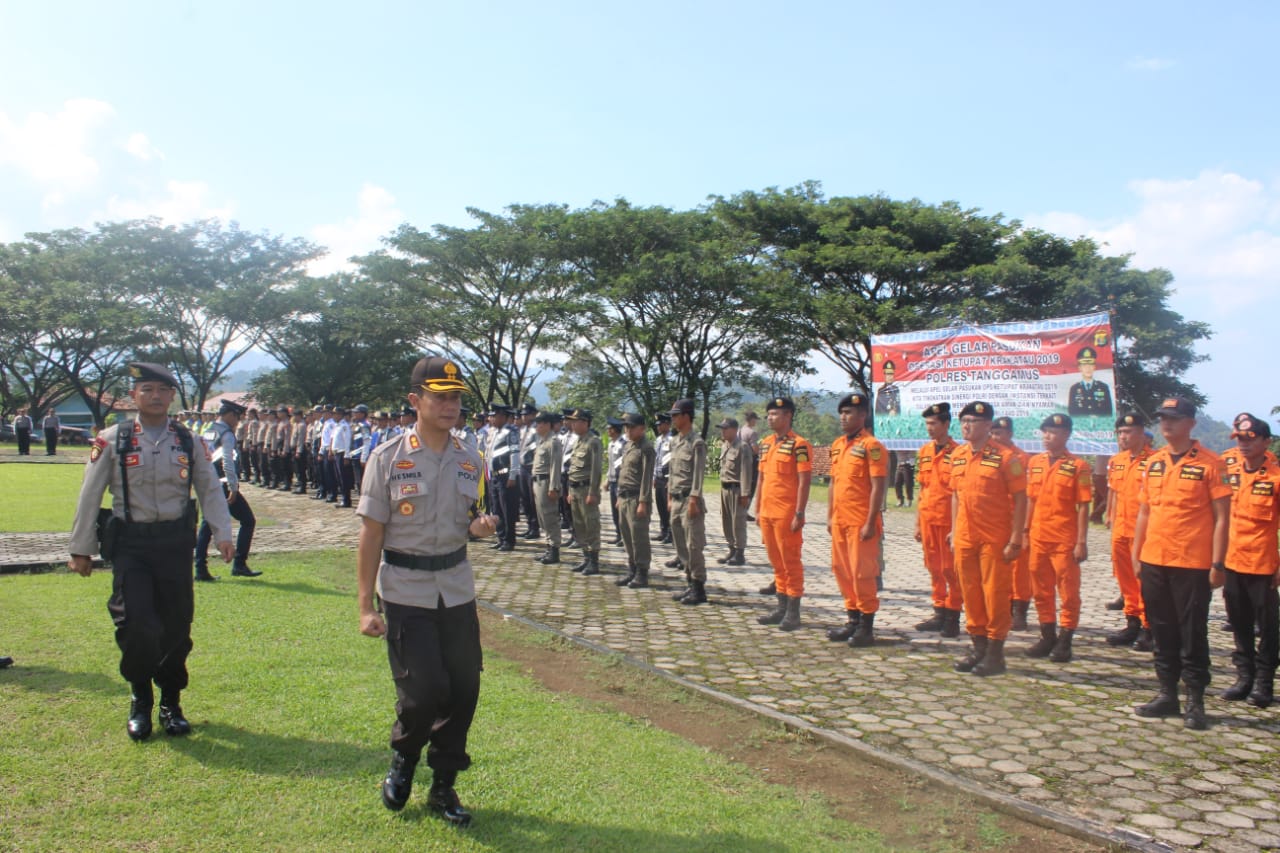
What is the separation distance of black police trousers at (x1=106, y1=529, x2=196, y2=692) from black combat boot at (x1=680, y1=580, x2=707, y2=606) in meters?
4.68

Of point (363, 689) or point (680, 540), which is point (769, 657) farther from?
point (363, 689)

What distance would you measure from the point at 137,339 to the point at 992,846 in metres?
41.2

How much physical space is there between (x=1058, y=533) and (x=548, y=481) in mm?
6141

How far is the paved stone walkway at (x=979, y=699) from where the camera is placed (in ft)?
12.2

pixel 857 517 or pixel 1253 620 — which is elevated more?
pixel 857 517

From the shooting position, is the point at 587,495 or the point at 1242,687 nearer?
the point at 1242,687

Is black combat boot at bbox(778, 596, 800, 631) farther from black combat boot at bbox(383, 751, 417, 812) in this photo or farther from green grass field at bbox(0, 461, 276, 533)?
green grass field at bbox(0, 461, 276, 533)

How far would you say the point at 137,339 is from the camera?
1428 inches

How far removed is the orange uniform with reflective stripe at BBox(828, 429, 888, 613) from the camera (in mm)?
6301

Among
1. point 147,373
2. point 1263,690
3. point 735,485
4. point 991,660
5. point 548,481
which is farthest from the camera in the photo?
point 548,481

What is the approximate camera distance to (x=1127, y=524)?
6871mm

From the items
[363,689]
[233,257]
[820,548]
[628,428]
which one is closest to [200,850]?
[363,689]

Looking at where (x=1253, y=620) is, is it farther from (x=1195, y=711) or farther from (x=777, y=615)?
(x=777, y=615)

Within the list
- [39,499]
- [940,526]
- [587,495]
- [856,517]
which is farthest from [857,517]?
[39,499]
